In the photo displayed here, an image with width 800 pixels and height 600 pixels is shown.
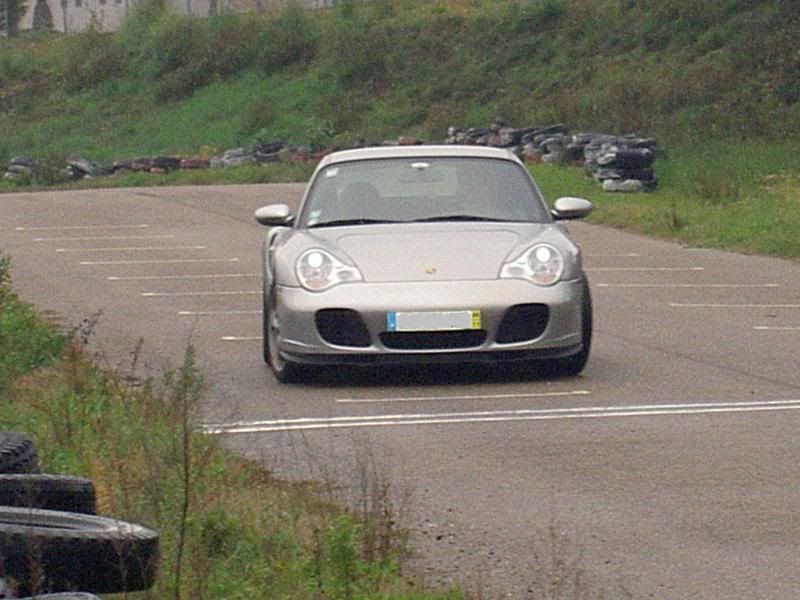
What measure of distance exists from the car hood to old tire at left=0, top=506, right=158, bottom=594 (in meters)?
6.02

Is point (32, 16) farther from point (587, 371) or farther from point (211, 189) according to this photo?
point (587, 371)

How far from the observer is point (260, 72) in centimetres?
6172

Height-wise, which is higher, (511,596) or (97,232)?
(511,596)

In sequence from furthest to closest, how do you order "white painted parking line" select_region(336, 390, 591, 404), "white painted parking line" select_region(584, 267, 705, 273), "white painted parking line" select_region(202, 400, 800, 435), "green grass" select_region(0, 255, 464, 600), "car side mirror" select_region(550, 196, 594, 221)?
"white painted parking line" select_region(584, 267, 705, 273) < "car side mirror" select_region(550, 196, 594, 221) < "white painted parking line" select_region(336, 390, 591, 404) < "white painted parking line" select_region(202, 400, 800, 435) < "green grass" select_region(0, 255, 464, 600)

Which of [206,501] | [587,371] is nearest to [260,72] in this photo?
[587,371]

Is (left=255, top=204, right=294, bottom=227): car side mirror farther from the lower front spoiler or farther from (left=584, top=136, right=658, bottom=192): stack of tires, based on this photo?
(left=584, top=136, right=658, bottom=192): stack of tires

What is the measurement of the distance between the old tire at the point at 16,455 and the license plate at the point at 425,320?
4467 millimetres

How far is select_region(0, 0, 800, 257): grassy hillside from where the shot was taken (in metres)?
39.5

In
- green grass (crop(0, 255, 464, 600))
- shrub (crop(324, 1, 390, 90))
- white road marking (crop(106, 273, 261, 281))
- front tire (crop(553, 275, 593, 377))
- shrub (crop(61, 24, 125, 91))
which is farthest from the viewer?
shrub (crop(61, 24, 125, 91))

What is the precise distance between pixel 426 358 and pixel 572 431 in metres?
1.73

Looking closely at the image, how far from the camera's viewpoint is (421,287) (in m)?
11.4

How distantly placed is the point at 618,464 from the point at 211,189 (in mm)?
27396

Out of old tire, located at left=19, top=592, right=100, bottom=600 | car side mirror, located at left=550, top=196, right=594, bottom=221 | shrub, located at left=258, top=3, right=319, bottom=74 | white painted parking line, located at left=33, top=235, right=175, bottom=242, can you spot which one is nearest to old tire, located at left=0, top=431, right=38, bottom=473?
old tire, located at left=19, top=592, right=100, bottom=600

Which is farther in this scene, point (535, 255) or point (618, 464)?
point (535, 255)
